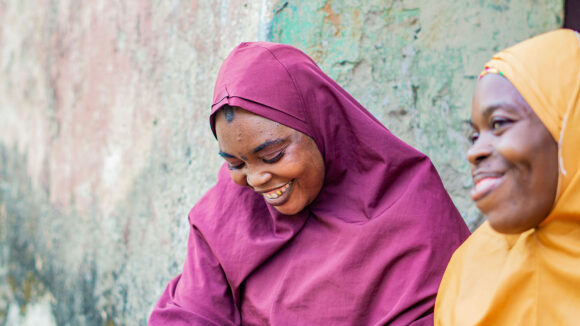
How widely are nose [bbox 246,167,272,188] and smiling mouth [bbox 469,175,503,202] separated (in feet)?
2.42

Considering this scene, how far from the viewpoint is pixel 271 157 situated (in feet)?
6.70

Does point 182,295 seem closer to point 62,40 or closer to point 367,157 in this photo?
point 367,157

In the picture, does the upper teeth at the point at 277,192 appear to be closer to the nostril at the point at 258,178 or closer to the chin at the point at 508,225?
the nostril at the point at 258,178

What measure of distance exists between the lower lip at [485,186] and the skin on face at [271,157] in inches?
27.0

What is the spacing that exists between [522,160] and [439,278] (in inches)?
25.9

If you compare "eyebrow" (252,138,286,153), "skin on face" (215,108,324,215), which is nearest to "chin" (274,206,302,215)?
"skin on face" (215,108,324,215)

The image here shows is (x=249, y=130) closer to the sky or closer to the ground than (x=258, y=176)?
closer to the sky

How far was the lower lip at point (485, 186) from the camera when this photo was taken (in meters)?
1.45

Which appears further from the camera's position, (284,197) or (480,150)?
(284,197)

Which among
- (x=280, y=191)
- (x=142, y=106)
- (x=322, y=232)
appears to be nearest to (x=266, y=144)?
Answer: (x=280, y=191)

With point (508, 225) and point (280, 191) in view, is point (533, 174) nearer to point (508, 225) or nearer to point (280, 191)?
point (508, 225)

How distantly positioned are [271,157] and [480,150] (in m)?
0.75

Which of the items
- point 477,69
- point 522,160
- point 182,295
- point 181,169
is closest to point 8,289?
point 181,169

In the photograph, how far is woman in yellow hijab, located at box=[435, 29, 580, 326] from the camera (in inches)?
54.4
